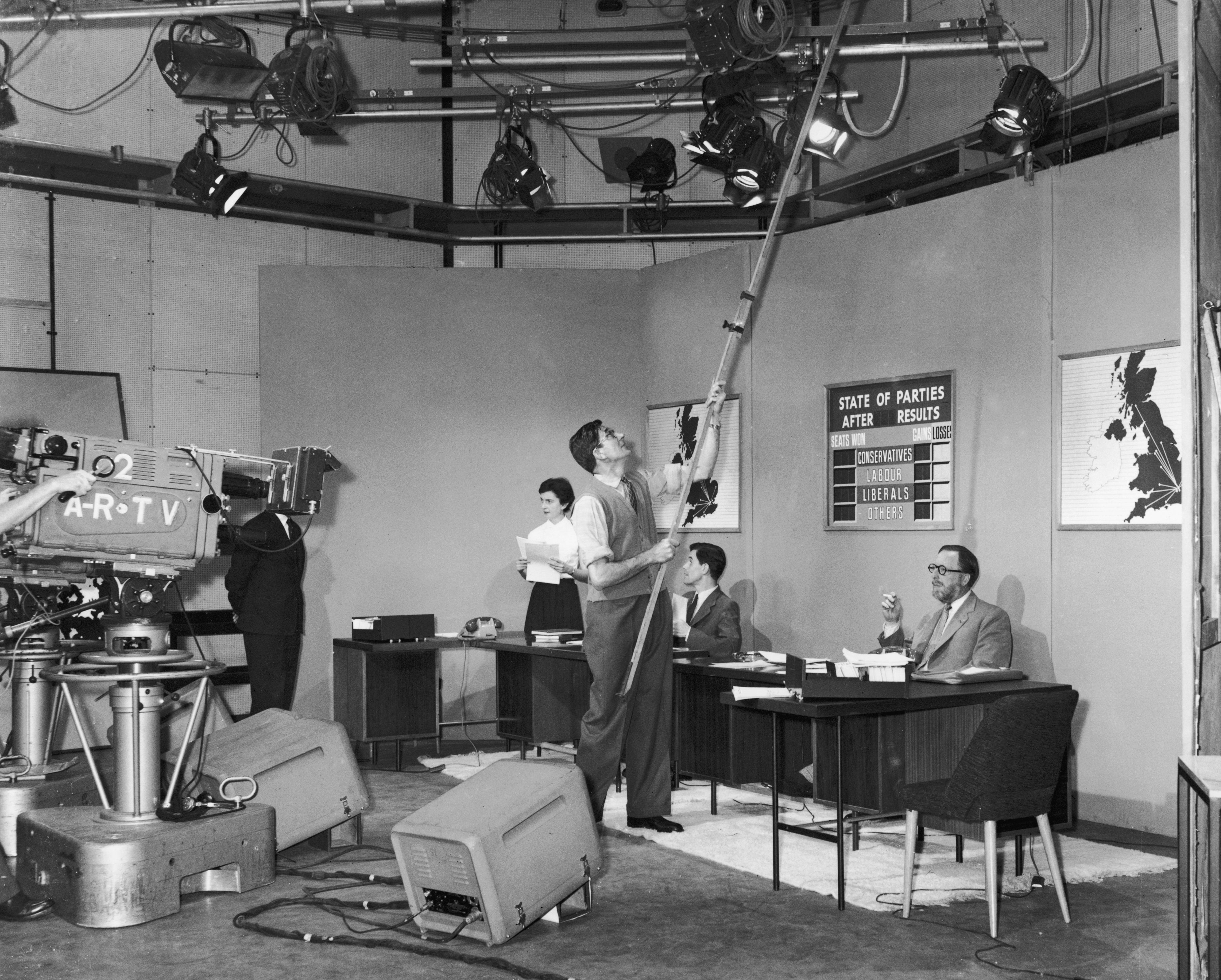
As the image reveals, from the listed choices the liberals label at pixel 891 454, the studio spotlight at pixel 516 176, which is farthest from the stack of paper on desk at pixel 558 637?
the studio spotlight at pixel 516 176

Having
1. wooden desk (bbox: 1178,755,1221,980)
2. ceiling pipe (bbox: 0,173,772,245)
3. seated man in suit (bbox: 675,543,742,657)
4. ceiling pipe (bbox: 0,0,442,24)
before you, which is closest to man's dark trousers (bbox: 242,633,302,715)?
seated man in suit (bbox: 675,543,742,657)

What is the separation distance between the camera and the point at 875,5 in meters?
7.69

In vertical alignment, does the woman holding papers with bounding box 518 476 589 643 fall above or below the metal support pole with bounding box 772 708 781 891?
above

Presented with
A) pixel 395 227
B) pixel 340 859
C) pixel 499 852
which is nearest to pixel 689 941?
pixel 499 852

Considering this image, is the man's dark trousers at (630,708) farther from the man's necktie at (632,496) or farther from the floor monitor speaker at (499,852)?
the floor monitor speaker at (499,852)

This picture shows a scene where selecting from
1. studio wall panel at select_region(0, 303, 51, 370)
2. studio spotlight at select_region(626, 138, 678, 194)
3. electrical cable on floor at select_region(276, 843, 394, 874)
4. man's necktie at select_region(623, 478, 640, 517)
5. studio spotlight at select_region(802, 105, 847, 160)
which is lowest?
electrical cable on floor at select_region(276, 843, 394, 874)

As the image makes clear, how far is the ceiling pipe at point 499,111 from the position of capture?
757 centimetres

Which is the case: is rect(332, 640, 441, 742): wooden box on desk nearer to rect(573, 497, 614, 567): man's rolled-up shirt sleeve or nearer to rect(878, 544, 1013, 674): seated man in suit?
rect(573, 497, 614, 567): man's rolled-up shirt sleeve

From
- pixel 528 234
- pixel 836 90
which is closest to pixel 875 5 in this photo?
pixel 836 90

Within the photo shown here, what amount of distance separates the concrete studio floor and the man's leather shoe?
0.70 m

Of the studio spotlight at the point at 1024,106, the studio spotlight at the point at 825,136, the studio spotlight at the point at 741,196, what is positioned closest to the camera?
the studio spotlight at the point at 1024,106

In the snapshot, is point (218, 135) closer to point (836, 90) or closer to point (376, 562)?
point (376, 562)

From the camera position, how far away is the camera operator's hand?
13.1 ft

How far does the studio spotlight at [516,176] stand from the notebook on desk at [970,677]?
4283 millimetres
